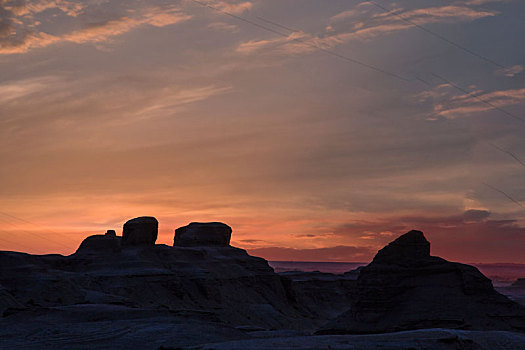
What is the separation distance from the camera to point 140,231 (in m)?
107

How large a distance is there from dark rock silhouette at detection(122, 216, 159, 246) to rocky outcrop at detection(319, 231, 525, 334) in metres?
57.4

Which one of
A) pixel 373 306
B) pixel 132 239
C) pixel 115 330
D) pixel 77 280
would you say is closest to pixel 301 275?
pixel 132 239

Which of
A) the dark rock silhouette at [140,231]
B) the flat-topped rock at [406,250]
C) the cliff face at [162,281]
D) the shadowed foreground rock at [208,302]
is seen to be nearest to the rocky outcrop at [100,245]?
the shadowed foreground rock at [208,302]

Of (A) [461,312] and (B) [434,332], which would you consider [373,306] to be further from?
(B) [434,332]

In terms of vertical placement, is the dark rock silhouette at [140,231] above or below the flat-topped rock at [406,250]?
above

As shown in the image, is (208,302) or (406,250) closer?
(406,250)

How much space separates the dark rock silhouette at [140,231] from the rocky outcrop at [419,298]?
5742 centimetres

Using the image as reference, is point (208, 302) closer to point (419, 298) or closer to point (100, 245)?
point (100, 245)

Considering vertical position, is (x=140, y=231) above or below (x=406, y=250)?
above

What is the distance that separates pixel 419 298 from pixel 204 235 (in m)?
76.9

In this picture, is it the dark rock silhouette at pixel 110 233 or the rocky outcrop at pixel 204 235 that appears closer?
the dark rock silhouette at pixel 110 233

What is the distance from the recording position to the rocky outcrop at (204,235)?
12444 centimetres

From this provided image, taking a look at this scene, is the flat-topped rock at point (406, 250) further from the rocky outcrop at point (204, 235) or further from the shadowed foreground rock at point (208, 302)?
the rocky outcrop at point (204, 235)

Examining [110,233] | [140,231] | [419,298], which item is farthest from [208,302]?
[419,298]
